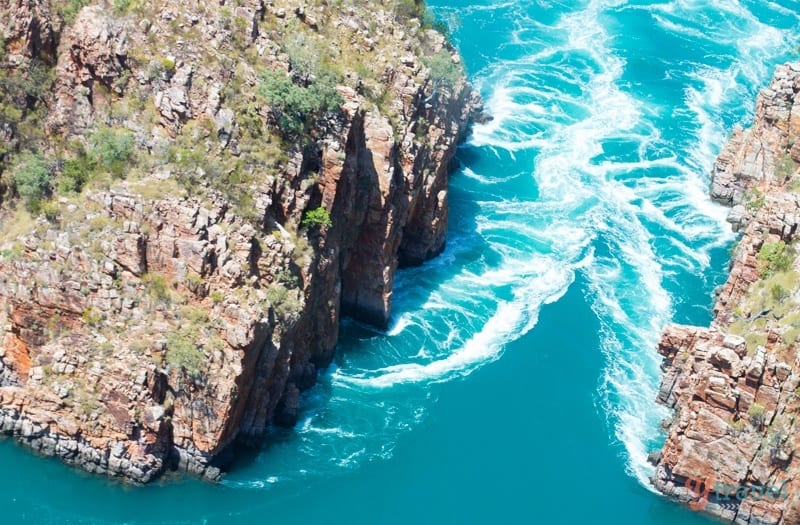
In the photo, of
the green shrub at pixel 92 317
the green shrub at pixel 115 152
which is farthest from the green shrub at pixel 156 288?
the green shrub at pixel 115 152

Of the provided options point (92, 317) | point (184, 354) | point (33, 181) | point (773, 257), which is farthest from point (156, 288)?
point (773, 257)

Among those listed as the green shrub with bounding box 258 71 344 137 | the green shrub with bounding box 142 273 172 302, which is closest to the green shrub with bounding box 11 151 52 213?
the green shrub with bounding box 142 273 172 302

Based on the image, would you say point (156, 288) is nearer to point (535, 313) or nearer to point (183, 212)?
point (183, 212)

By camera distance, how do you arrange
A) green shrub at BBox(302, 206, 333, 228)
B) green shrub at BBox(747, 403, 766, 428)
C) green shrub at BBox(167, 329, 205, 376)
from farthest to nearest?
green shrub at BBox(302, 206, 333, 228) < green shrub at BBox(747, 403, 766, 428) < green shrub at BBox(167, 329, 205, 376)

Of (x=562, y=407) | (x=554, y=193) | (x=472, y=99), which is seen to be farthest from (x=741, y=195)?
(x=562, y=407)

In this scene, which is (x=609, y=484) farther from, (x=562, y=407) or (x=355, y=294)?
(x=355, y=294)

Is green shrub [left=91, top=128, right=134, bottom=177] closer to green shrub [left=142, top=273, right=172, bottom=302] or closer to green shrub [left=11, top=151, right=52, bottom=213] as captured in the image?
green shrub [left=11, top=151, right=52, bottom=213]

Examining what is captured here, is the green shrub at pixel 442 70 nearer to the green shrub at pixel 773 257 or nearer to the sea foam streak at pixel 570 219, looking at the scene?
the sea foam streak at pixel 570 219
